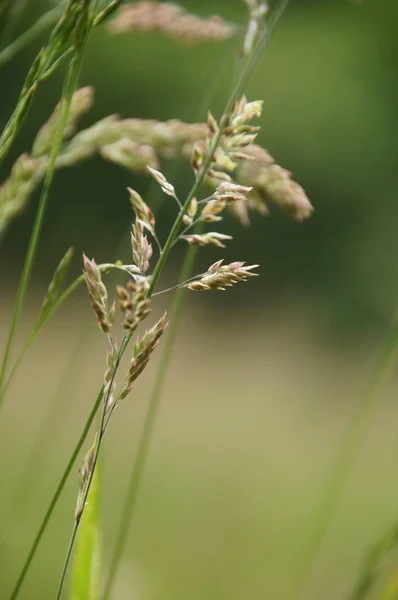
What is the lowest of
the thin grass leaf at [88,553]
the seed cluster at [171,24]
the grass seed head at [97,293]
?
the thin grass leaf at [88,553]

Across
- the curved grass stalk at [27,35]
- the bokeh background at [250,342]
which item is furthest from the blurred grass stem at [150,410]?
the bokeh background at [250,342]

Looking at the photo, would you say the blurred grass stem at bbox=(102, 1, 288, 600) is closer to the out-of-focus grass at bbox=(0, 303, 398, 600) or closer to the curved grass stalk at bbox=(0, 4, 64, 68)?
the curved grass stalk at bbox=(0, 4, 64, 68)

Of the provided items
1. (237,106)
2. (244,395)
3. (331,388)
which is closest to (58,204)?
(244,395)

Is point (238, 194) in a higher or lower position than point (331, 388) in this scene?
higher

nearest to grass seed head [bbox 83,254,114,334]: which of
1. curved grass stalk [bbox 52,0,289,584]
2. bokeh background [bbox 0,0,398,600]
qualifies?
curved grass stalk [bbox 52,0,289,584]

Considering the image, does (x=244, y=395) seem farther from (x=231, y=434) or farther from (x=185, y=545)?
(x=185, y=545)

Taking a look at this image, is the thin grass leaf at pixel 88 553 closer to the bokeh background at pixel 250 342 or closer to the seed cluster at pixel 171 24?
the seed cluster at pixel 171 24

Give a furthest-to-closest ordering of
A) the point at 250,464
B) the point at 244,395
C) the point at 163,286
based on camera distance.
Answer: the point at 163,286
the point at 244,395
the point at 250,464
